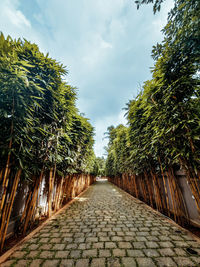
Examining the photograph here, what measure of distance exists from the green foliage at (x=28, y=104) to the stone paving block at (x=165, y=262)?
6.14ft

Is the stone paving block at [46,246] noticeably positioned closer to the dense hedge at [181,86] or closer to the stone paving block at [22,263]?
the stone paving block at [22,263]

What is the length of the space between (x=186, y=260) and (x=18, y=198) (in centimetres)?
253

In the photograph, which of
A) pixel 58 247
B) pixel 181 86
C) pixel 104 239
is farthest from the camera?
pixel 181 86

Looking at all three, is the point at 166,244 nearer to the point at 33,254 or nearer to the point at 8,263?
the point at 33,254

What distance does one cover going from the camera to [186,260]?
3.80ft

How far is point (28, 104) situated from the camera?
58.2 inches

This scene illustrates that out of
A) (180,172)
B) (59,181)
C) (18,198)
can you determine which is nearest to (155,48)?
(180,172)

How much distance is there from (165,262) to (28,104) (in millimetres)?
2472

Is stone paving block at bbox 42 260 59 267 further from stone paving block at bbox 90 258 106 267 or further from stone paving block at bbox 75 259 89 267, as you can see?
stone paving block at bbox 90 258 106 267

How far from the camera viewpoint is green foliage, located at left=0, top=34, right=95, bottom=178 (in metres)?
1.27

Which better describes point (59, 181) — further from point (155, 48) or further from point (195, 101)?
point (155, 48)

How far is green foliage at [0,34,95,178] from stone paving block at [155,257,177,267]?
1.87 meters

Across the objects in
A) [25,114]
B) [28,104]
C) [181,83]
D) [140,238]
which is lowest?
[140,238]

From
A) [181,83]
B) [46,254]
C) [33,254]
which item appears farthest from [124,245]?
[181,83]
